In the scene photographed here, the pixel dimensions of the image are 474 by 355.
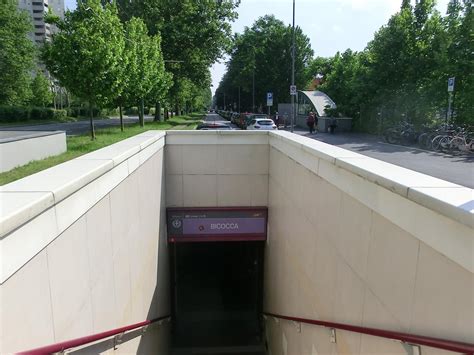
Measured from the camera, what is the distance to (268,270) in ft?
36.0

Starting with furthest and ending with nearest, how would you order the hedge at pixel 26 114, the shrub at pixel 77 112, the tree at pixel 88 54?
1. the shrub at pixel 77 112
2. the hedge at pixel 26 114
3. the tree at pixel 88 54

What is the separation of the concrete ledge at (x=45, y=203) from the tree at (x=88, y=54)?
10749 mm

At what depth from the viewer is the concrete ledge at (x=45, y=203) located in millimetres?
2213

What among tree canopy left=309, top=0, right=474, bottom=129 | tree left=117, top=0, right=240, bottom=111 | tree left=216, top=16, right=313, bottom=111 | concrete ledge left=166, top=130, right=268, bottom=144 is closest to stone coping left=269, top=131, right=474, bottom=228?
concrete ledge left=166, top=130, right=268, bottom=144

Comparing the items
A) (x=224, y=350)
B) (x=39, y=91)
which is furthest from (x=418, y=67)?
(x=39, y=91)

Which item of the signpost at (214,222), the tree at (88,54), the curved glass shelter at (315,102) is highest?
the tree at (88,54)

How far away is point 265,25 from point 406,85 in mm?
45780

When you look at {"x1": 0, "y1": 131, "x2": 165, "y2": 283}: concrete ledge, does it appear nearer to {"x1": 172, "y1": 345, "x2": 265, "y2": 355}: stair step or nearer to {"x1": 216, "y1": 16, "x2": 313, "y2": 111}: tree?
{"x1": 172, "y1": 345, "x2": 265, "y2": 355}: stair step

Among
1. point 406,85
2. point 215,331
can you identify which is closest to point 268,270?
point 215,331

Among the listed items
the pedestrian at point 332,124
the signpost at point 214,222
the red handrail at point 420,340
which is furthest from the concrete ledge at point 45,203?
the pedestrian at point 332,124

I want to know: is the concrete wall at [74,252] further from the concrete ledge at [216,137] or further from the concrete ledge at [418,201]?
the concrete ledge at [216,137]

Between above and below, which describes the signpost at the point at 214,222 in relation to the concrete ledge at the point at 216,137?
below

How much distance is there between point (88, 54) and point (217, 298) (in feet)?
31.5

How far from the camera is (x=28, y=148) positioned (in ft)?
32.4
